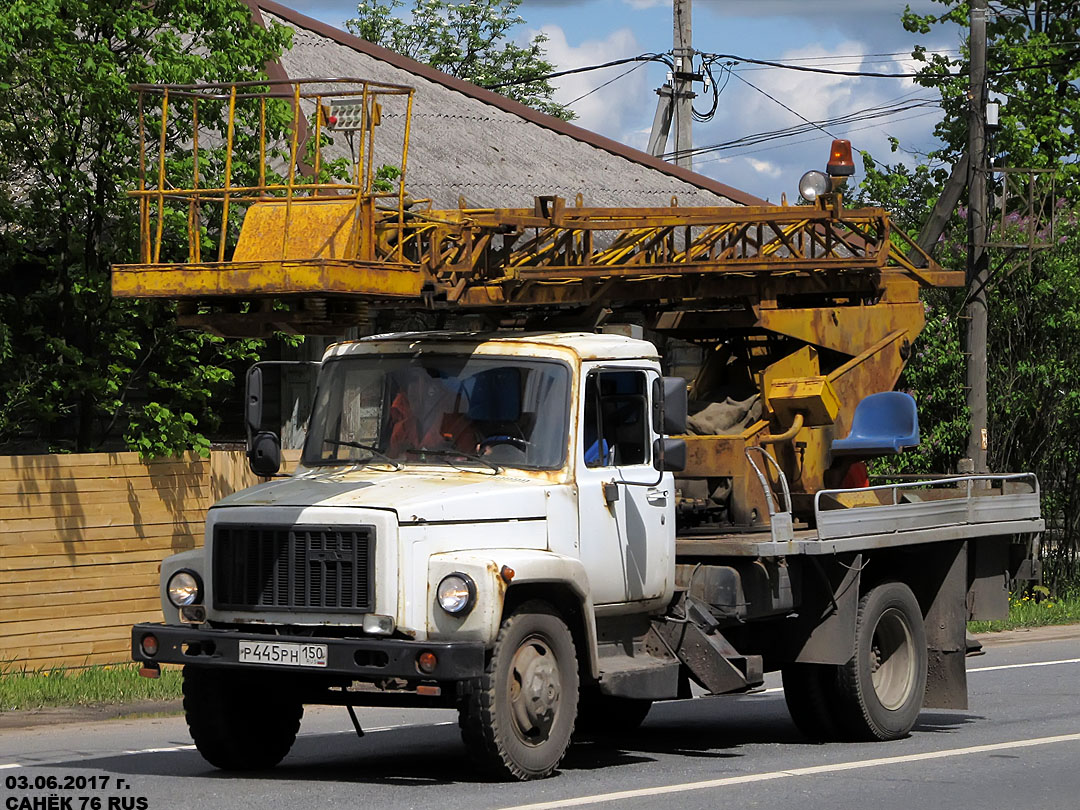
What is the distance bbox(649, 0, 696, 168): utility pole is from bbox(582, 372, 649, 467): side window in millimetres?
23153

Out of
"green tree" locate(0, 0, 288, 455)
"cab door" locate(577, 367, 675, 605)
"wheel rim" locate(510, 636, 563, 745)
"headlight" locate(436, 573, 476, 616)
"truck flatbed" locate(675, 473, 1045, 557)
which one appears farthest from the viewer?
"green tree" locate(0, 0, 288, 455)

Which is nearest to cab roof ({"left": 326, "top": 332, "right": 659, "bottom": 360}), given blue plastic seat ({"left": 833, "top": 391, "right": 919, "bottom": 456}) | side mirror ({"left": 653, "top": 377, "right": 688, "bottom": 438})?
side mirror ({"left": 653, "top": 377, "right": 688, "bottom": 438})

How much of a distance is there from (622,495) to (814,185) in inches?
133

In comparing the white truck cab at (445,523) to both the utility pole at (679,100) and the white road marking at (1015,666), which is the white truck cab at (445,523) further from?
the utility pole at (679,100)

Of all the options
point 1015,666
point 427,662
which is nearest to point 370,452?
point 427,662

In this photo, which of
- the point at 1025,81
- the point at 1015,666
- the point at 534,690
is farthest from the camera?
the point at 1025,81

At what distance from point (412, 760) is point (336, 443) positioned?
193 cm

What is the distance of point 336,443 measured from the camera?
10445mm

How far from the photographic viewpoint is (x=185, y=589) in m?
9.76

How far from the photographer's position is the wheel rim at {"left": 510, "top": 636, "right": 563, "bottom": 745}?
30.6ft

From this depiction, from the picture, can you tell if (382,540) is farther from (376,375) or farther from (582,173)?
(582,173)

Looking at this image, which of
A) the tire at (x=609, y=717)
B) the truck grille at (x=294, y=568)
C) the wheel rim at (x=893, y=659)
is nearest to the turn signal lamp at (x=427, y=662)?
the truck grille at (x=294, y=568)

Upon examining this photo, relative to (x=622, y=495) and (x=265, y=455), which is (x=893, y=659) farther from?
(x=265, y=455)

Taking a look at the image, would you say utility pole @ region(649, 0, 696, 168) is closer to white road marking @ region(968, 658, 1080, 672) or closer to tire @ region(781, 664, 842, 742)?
white road marking @ region(968, 658, 1080, 672)
